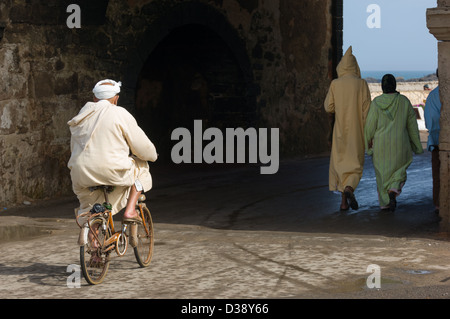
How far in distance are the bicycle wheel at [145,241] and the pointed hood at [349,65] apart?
363 cm

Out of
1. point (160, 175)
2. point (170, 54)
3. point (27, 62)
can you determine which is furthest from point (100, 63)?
point (170, 54)

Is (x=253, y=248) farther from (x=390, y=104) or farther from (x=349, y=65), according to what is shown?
(x=349, y=65)

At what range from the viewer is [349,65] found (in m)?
9.02

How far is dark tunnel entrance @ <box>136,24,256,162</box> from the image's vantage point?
1388 centimetres

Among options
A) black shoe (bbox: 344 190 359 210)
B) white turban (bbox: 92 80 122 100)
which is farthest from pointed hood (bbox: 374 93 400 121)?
white turban (bbox: 92 80 122 100)

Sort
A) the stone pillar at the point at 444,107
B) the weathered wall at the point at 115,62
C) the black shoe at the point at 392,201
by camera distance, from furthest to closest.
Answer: the weathered wall at the point at 115,62 < the black shoe at the point at 392,201 < the stone pillar at the point at 444,107

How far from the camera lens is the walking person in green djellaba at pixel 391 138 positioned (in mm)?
8664

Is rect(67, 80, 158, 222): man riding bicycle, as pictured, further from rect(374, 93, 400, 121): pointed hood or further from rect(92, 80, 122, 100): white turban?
rect(374, 93, 400, 121): pointed hood

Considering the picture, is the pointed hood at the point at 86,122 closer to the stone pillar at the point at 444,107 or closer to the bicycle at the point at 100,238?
the bicycle at the point at 100,238

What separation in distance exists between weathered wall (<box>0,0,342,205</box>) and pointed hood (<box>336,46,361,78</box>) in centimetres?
347

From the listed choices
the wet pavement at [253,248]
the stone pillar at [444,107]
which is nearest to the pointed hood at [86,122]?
the wet pavement at [253,248]

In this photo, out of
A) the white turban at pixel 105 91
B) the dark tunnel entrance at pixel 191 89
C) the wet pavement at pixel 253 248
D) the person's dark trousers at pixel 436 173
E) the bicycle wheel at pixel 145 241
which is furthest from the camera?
the dark tunnel entrance at pixel 191 89

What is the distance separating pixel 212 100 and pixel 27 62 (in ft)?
15.9

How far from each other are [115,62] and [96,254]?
6150 mm
